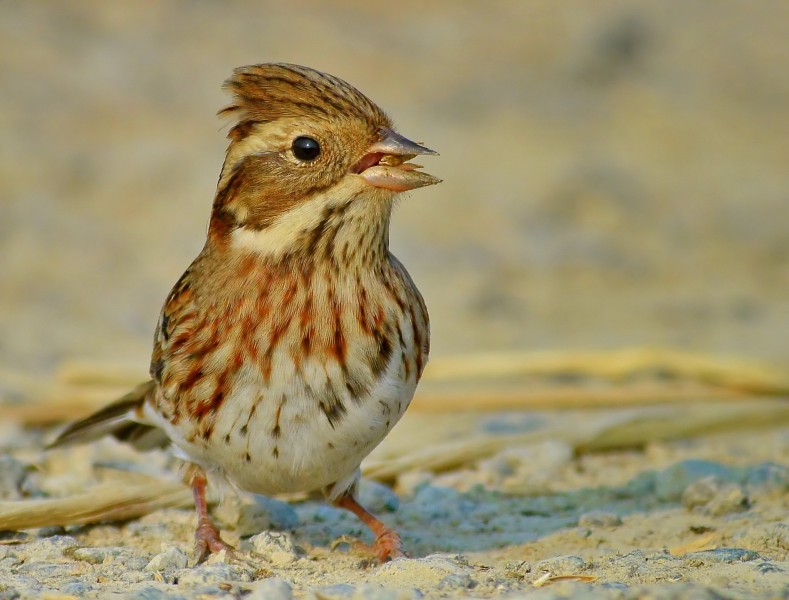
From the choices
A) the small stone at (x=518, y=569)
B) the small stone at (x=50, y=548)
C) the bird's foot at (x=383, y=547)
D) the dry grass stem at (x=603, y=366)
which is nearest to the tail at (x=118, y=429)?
the small stone at (x=50, y=548)

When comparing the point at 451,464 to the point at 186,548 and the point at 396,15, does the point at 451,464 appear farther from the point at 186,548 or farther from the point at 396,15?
the point at 396,15

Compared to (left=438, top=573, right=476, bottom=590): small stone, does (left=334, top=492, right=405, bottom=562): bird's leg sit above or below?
below

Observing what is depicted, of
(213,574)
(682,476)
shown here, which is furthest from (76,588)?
(682,476)

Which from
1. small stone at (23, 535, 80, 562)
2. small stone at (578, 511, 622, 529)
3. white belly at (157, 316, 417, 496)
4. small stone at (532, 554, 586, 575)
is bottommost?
small stone at (578, 511, 622, 529)

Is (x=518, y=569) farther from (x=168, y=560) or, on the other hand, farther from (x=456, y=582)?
(x=168, y=560)

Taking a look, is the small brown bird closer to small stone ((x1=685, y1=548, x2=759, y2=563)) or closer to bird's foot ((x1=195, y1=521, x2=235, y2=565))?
bird's foot ((x1=195, y1=521, x2=235, y2=565))

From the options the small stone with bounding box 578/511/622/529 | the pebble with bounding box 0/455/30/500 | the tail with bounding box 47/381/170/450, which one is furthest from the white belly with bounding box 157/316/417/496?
the pebble with bounding box 0/455/30/500
